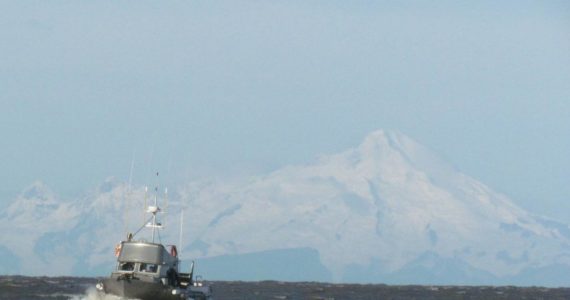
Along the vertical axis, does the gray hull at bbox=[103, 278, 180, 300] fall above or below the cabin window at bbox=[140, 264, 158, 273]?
below

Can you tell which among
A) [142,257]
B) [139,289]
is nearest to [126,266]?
[142,257]

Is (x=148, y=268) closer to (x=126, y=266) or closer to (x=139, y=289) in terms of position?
(x=126, y=266)

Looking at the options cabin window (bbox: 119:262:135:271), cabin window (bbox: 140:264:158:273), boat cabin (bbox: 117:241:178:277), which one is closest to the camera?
boat cabin (bbox: 117:241:178:277)

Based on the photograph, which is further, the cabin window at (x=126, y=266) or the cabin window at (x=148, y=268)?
the cabin window at (x=126, y=266)

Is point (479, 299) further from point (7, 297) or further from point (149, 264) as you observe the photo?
point (149, 264)

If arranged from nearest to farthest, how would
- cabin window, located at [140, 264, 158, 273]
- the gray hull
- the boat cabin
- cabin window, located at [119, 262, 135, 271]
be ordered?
the gray hull < the boat cabin < cabin window, located at [140, 264, 158, 273] < cabin window, located at [119, 262, 135, 271]

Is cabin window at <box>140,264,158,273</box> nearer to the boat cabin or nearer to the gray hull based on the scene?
the boat cabin

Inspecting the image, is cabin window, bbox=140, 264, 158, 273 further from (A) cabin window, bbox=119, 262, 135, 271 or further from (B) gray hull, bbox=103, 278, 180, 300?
(B) gray hull, bbox=103, 278, 180, 300

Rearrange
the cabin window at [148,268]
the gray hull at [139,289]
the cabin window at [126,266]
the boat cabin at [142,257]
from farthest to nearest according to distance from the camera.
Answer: the cabin window at [126,266] < the cabin window at [148,268] < the boat cabin at [142,257] < the gray hull at [139,289]

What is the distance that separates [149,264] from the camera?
294 ft

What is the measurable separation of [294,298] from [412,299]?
2233 centimetres

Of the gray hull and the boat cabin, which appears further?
the boat cabin

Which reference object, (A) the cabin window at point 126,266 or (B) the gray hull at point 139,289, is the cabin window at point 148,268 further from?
(B) the gray hull at point 139,289

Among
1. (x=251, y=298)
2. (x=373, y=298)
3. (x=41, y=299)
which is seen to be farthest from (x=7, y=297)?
(x=373, y=298)
